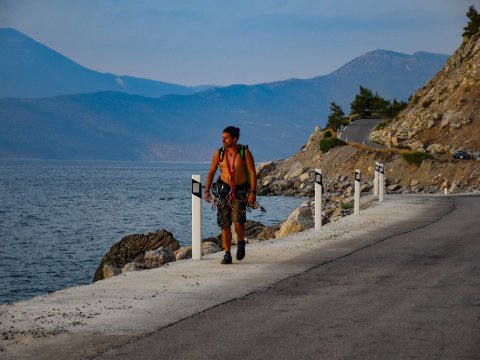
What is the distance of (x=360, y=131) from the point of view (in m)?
96.1

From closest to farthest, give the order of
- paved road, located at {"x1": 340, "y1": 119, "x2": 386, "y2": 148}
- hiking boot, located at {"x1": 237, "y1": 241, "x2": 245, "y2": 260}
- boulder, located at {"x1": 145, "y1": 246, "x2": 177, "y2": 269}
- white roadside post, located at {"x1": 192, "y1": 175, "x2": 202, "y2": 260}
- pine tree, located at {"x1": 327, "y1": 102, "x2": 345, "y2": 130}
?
1. hiking boot, located at {"x1": 237, "y1": 241, "x2": 245, "y2": 260}
2. white roadside post, located at {"x1": 192, "y1": 175, "x2": 202, "y2": 260}
3. boulder, located at {"x1": 145, "y1": 246, "x2": 177, "y2": 269}
4. paved road, located at {"x1": 340, "y1": 119, "x2": 386, "y2": 148}
5. pine tree, located at {"x1": 327, "y1": 102, "x2": 345, "y2": 130}

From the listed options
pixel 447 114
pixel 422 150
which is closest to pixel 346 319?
pixel 422 150

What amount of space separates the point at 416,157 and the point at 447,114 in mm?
14845

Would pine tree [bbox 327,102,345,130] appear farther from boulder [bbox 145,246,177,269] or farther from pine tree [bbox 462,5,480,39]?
boulder [bbox 145,246,177,269]

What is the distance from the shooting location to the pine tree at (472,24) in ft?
317

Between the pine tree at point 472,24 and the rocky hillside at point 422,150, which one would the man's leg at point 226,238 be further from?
the pine tree at point 472,24

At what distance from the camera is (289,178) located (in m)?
90.5

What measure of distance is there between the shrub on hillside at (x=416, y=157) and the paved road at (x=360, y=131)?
13465mm

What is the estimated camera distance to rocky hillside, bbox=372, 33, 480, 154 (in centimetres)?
7719

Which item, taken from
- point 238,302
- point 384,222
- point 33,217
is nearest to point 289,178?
point 33,217

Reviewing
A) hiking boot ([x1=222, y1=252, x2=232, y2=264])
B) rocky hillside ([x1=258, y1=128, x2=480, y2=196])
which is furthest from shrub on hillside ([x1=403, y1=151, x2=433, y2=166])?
hiking boot ([x1=222, y1=252, x2=232, y2=264])

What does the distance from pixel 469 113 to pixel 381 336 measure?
7485cm

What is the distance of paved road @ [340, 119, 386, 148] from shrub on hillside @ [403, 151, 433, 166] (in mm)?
13465

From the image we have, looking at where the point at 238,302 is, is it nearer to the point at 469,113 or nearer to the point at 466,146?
the point at 466,146
